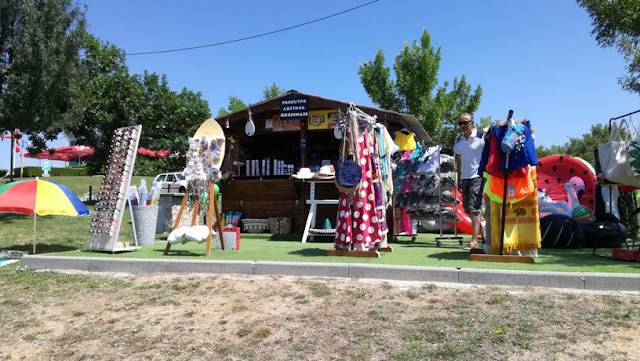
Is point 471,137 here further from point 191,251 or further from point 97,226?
point 97,226

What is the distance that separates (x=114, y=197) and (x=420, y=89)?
18.7 meters

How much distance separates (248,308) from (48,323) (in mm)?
1997

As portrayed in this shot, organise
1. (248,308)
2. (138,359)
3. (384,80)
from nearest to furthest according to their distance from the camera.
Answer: (138,359) → (248,308) → (384,80)

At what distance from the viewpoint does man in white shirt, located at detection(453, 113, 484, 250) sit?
255 inches

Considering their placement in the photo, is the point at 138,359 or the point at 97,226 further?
the point at 97,226

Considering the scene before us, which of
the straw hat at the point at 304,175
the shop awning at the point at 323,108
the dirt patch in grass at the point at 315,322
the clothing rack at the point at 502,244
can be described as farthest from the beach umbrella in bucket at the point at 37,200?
the clothing rack at the point at 502,244

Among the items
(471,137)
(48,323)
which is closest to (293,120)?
(471,137)

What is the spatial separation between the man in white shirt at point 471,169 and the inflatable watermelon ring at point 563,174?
7.71 m

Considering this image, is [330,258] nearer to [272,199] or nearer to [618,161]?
[618,161]

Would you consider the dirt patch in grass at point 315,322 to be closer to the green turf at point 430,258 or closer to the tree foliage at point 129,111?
the green turf at point 430,258

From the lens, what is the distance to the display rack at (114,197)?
7137 millimetres

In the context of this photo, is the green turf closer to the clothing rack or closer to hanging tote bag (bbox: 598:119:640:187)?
the clothing rack

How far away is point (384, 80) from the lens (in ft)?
77.4

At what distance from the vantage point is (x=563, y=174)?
43.7 ft
